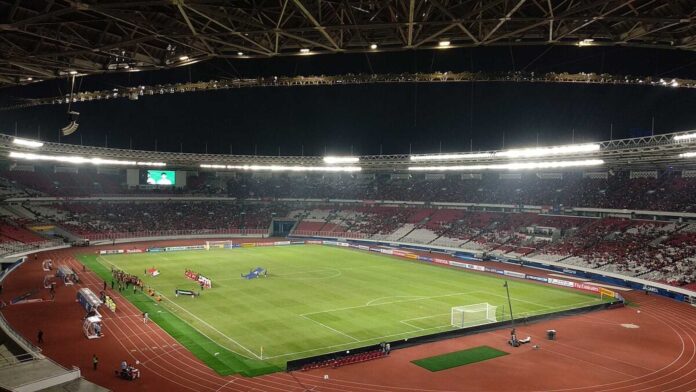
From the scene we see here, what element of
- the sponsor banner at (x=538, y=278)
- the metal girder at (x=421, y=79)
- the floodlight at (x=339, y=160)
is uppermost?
the metal girder at (x=421, y=79)

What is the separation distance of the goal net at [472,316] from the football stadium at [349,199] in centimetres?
29

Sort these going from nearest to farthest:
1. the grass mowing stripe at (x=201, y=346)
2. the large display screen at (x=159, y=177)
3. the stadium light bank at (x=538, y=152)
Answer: the grass mowing stripe at (x=201, y=346)
the stadium light bank at (x=538, y=152)
the large display screen at (x=159, y=177)

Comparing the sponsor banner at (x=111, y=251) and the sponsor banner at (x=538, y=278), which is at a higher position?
the sponsor banner at (x=538, y=278)

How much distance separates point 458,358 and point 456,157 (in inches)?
1624

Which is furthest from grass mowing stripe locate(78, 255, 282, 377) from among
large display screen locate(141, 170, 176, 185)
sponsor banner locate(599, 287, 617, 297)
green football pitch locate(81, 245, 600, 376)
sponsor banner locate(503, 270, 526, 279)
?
large display screen locate(141, 170, 176, 185)

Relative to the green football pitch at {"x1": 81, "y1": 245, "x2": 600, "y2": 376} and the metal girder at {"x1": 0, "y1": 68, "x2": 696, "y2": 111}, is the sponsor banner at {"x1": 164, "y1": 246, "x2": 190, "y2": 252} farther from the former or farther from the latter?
the metal girder at {"x1": 0, "y1": 68, "x2": 696, "y2": 111}

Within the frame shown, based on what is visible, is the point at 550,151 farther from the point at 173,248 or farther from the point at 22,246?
the point at 22,246

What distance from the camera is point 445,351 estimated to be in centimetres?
2683

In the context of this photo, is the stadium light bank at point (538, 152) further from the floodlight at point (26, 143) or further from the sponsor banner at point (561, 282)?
the floodlight at point (26, 143)

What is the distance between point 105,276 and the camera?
4584cm

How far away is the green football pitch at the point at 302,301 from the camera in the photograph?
27438 millimetres

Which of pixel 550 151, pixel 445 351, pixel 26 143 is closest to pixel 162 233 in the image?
pixel 26 143

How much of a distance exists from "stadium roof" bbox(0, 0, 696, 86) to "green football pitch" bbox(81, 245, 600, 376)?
50.1 feet

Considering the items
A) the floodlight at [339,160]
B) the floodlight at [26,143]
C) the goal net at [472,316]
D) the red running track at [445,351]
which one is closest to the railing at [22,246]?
the floodlight at [26,143]
